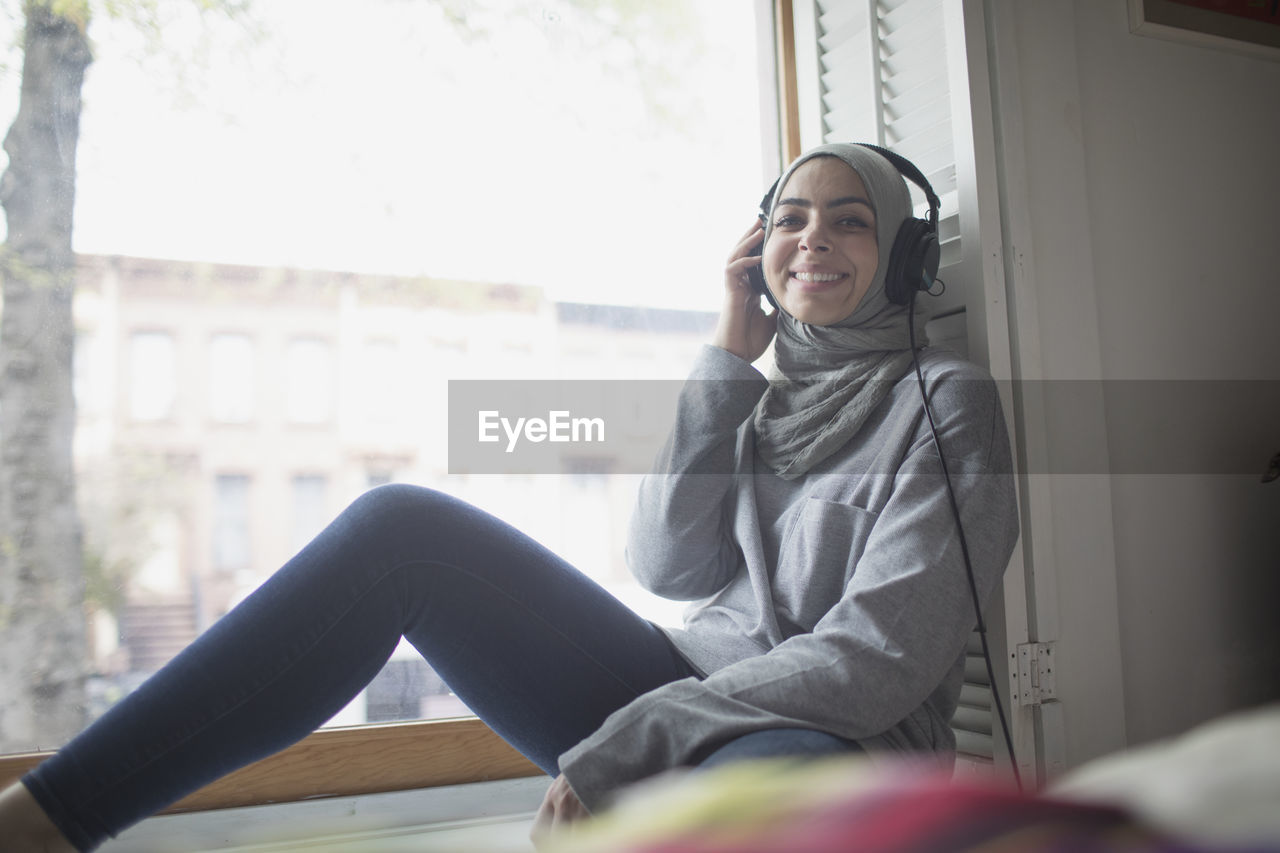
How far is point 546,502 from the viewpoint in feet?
5.43

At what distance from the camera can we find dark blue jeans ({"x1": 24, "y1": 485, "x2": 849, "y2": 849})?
745 millimetres

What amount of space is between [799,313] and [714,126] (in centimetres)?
80

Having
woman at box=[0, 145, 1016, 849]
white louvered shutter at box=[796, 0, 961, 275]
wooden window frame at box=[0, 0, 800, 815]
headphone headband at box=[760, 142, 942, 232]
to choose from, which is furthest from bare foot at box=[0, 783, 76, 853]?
white louvered shutter at box=[796, 0, 961, 275]

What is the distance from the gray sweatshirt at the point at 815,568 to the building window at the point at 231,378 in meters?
0.74

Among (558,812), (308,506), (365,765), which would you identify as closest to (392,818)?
(365,765)

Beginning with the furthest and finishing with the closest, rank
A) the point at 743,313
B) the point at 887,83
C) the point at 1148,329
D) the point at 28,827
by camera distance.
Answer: the point at 887,83, the point at 1148,329, the point at 743,313, the point at 28,827

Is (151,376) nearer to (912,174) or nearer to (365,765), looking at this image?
(365,765)

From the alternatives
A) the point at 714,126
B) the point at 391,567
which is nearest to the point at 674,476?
the point at 391,567

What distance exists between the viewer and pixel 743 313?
4.16 ft

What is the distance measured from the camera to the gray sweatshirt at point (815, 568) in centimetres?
79

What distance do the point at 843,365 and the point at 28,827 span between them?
3.16 feet

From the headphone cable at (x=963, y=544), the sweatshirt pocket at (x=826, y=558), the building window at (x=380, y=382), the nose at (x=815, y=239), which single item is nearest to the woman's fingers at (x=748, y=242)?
the nose at (x=815, y=239)

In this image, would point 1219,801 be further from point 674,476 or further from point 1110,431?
point 1110,431
